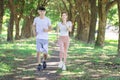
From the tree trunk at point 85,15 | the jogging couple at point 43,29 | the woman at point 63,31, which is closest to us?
the jogging couple at point 43,29

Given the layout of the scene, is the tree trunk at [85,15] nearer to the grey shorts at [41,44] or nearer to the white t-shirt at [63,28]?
the white t-shirt at [63,28]

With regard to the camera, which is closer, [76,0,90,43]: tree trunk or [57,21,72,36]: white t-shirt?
[57,21,72,36]: white t-shirt

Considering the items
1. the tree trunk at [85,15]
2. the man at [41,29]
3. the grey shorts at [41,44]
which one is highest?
the tree trunk at [85,15]

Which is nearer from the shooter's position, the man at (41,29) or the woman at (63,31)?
the man at (41,29)

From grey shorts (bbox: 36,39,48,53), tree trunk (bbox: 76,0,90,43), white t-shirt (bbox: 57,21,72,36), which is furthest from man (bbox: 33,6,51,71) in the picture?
tree trunk (bbox: 76,0,90,43)

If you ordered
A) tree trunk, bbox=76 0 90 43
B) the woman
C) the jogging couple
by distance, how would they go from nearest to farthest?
1. the jogging couple
2. the woman
3. tree trunk, bbox=76 0 90 43

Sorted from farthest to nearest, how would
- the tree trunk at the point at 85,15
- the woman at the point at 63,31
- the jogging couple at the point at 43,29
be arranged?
the tree trunk at the point at 85,15
the woman at the point at 63,31
the jogging couple at the point at 43,29

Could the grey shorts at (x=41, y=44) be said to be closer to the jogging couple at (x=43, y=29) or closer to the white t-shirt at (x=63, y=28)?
the jogging couple at (x=43, y=29)

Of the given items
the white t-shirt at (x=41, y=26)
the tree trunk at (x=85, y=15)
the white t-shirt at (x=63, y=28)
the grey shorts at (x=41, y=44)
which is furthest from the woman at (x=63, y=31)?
the tree trunk at (x=85, y=15)

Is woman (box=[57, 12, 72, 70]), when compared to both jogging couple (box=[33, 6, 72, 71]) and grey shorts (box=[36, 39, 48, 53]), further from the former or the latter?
grey shorts (box=[36, 39, 48, 53])

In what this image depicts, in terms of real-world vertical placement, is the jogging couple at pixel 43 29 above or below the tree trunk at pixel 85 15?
below

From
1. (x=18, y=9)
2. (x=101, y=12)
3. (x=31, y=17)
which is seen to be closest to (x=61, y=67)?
(x=101, y=12)

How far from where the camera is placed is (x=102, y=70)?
12.2m

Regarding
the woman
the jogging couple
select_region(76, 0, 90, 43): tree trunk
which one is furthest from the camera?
select_region(76, 0, 90, 43): tree trunk
